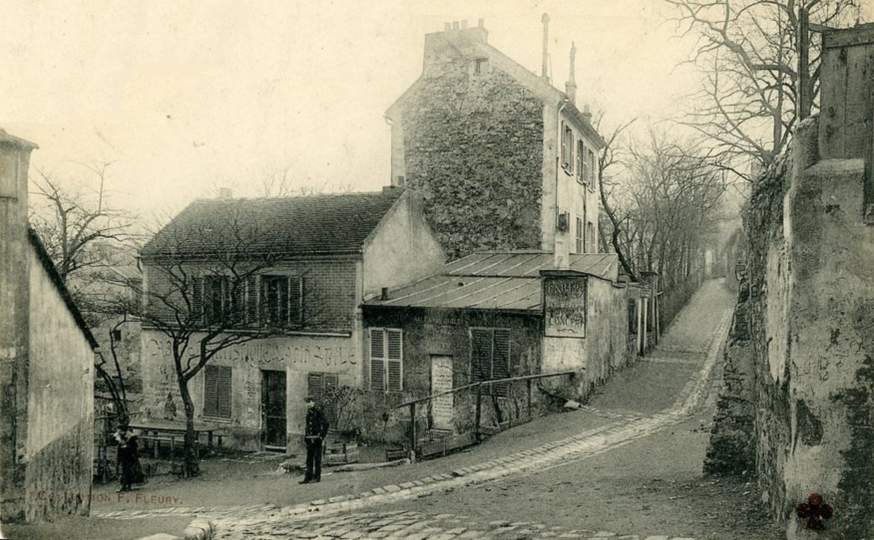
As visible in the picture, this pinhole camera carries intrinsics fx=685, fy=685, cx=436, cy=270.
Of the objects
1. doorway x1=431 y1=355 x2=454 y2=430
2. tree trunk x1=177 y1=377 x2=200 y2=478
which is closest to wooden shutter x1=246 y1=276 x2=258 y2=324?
tree trunk x1=177 y1=377 x2=200 y2=478

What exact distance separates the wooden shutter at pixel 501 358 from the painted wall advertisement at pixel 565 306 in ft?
3.79

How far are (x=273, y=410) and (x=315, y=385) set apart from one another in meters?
1.76

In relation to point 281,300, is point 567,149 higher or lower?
higher

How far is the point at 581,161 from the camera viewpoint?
25.4 meters

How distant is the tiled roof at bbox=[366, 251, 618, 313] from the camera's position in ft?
57.3

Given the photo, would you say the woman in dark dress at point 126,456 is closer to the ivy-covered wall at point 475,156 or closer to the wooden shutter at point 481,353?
the wooden shutter at point 481,353

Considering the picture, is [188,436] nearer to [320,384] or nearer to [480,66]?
[320,384]

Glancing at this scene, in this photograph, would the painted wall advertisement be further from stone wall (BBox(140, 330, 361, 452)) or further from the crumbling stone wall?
the crumbling stone wall

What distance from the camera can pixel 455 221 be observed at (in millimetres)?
22797

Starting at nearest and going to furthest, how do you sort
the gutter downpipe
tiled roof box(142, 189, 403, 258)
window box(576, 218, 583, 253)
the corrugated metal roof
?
tiled roof box(142, 189, 403, 258) → the corrugated metal roof → the gutter downpipe → window box(576, 218, 583, 253)

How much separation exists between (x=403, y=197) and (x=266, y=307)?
199 inches

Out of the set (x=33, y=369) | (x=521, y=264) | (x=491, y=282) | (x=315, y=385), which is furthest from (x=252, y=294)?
(x=33, y=369)

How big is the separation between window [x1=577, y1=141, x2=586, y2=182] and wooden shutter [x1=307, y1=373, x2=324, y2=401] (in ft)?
40.1

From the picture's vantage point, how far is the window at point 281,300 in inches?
749
